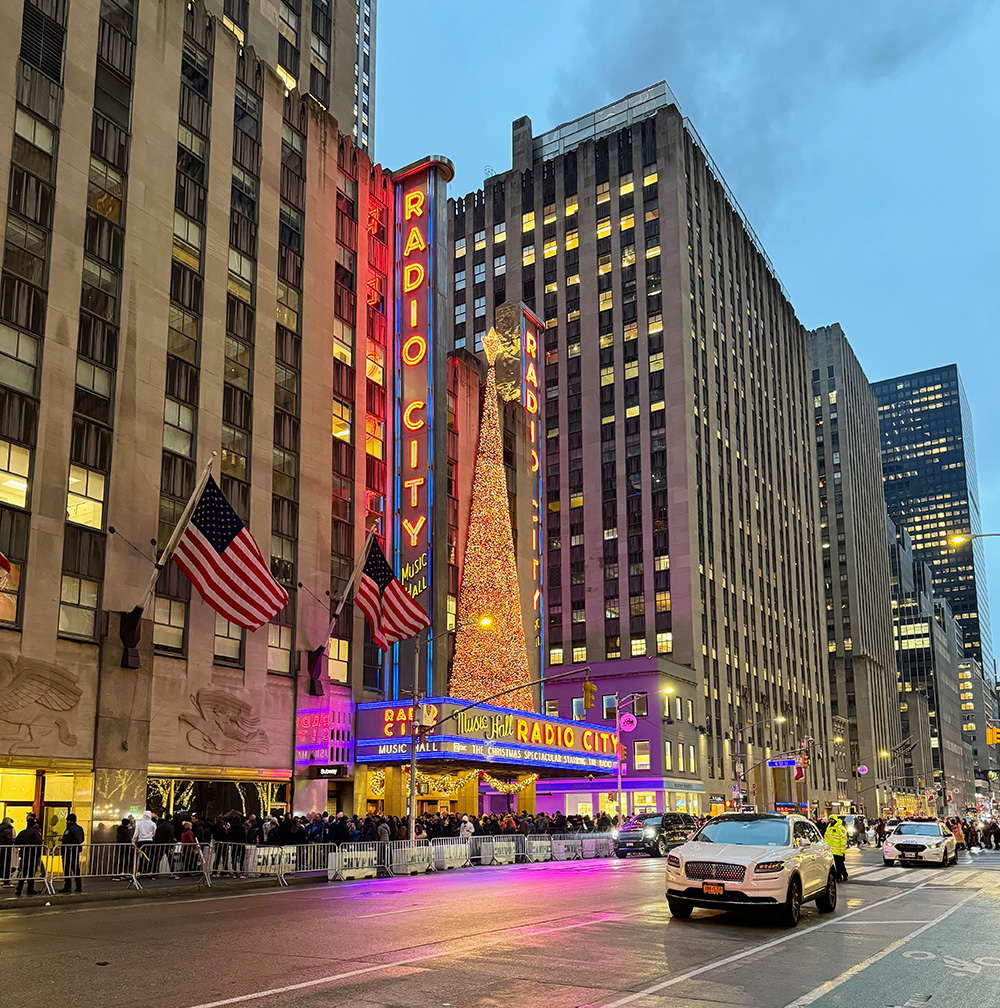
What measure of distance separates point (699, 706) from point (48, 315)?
67107mm

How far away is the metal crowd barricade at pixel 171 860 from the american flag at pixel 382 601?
13.1 m

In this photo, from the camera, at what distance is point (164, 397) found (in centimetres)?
3975

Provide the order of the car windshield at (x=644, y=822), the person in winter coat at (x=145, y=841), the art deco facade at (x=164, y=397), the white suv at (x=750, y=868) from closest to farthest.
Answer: the white suv at (x=750, y=868), the person in winter coat at (x=145, y=841), the art deco facade at (x=164, y=397), the car windshield at (x=644, y=822)

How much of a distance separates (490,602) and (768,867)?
37.4 meters

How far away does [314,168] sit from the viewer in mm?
50781

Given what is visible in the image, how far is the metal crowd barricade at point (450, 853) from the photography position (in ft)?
113

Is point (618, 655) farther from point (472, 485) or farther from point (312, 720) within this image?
point (312, 720)

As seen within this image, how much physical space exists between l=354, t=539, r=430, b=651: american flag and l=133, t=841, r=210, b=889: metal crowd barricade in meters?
13.1

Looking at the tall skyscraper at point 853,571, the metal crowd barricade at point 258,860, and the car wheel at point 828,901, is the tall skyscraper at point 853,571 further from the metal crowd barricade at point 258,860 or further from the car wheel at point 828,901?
the car wheel at point 828,901

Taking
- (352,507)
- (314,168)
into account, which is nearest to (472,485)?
(352,507)

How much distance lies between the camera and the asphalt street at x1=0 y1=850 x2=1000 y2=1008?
10.2 m

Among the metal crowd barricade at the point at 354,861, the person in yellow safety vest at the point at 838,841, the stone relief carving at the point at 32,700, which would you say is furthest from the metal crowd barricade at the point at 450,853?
the person in yellow safety vest at the point at 838,841

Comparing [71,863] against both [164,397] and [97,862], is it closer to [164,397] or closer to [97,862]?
[97,862]

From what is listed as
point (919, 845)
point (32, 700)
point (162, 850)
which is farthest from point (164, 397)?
point (919, 845)
